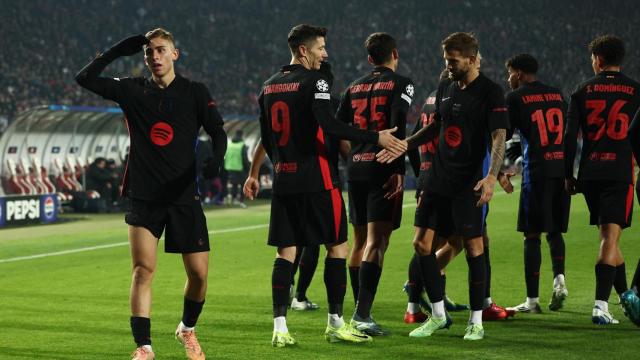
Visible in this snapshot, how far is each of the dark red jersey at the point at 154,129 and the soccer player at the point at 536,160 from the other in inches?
118

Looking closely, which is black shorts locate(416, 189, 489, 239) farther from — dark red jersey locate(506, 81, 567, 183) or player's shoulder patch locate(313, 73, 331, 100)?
dark red jersey locate(506, 81, 567, 183)

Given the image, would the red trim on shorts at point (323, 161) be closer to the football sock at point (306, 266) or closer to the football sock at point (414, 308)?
the football sock at point (414, 308)

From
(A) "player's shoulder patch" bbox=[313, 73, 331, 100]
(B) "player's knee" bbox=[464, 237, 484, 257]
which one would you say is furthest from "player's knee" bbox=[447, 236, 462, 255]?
(A) "player's shoulder patch" bbox=[313, 73, 331, 100]

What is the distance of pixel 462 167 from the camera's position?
688 cm

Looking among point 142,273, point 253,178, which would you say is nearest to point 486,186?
point 253,178

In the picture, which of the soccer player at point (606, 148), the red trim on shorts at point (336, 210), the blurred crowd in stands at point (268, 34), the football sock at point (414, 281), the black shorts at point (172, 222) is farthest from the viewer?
the blurred crowd in stands at point (268, 34)

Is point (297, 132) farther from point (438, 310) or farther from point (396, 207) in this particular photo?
point (438, 310)

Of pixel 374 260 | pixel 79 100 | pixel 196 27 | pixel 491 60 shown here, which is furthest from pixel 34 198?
pixel 491 60

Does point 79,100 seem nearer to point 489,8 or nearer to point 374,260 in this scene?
point 489,8

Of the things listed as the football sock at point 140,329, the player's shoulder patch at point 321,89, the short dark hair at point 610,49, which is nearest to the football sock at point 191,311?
the football sock at point 140,329

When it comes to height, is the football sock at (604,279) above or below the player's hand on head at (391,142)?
below

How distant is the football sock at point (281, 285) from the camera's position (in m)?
6.61

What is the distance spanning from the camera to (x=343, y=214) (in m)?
6.79

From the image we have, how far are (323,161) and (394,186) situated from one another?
66cm
